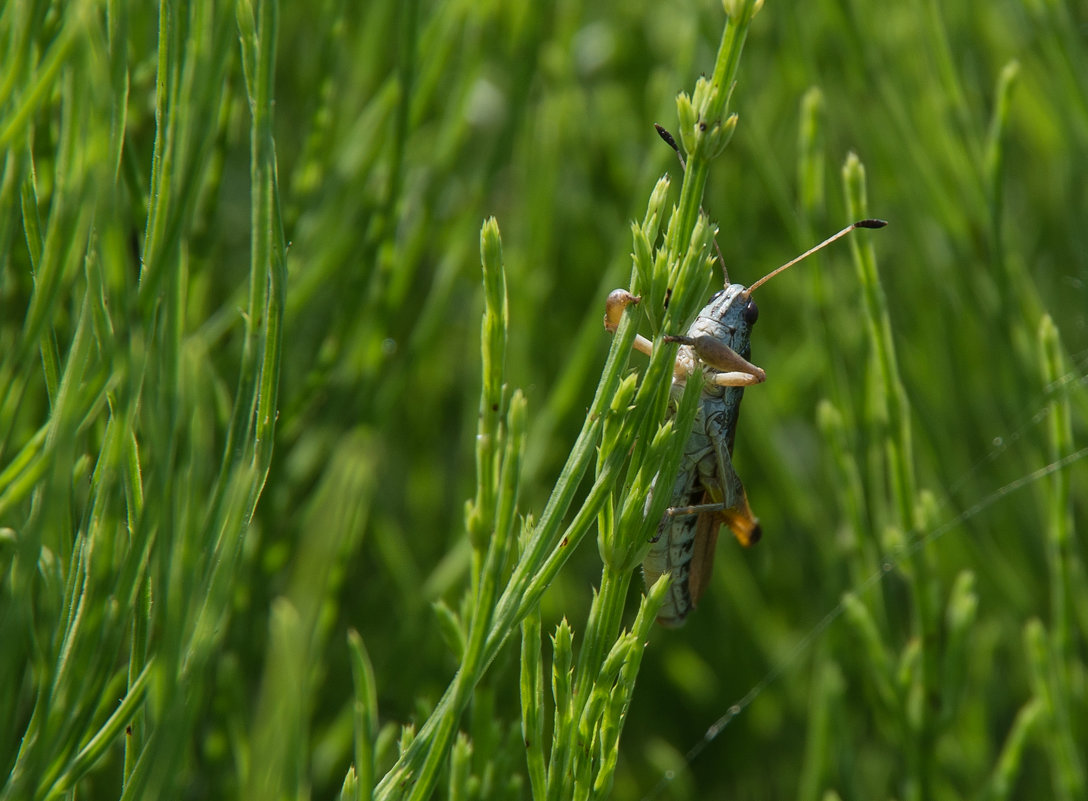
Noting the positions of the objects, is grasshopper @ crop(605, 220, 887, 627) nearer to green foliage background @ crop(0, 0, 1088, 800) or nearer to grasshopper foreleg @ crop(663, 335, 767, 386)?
grasshopper foreleg @ crop(663, 335, 767, 386)

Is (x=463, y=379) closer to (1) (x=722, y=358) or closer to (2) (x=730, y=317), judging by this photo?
(2) (x=730, y=317)

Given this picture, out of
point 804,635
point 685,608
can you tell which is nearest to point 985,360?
point 804,635

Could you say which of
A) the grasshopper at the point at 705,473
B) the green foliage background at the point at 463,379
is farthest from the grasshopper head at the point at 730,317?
the green foliage background at the point at 463,379

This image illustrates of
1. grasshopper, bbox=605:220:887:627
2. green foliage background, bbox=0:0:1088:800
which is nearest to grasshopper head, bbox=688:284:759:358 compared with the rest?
grasshopper, bbox=605:220:887:627

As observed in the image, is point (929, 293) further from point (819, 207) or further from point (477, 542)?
point (477, 542)

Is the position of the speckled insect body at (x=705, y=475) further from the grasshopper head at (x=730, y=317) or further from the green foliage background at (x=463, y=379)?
the green foliage background at (x=463, y=379)

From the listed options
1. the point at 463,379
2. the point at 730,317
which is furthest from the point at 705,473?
the point at 463,379
